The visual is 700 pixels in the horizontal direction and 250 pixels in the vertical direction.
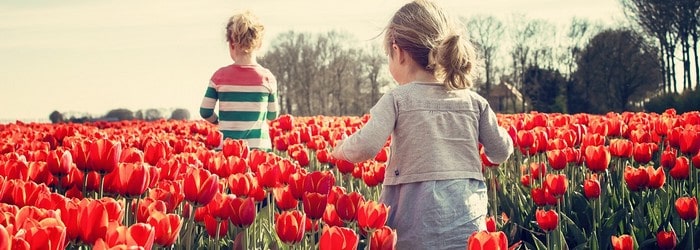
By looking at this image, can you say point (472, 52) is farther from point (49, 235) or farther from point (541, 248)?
point (49, 235)

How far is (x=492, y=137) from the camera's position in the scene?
151 inches

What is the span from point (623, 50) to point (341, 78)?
958 inches

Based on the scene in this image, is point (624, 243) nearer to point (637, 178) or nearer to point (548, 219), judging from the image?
point (548, 219)

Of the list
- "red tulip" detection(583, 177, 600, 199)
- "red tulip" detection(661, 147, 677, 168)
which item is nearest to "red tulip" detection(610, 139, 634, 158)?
"red tulip" detection(661, 147, 677, 168)

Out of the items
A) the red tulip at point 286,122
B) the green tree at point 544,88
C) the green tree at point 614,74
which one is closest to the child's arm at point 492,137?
the red tulip at point 286,122

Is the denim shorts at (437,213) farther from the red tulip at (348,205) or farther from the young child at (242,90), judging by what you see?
the young child at (242,90)

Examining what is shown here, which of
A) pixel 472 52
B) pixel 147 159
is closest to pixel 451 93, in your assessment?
pixel 472 52

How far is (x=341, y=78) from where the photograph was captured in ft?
204

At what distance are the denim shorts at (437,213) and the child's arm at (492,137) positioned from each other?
23 cm

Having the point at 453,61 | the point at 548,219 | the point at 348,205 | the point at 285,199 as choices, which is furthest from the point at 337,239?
the point at 548,219

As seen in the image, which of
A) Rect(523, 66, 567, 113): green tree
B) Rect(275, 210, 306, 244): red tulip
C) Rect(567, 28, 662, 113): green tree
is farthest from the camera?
Rect(523, 66, 567, 113): green tree

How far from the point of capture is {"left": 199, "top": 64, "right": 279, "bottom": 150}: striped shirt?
6.57 metres

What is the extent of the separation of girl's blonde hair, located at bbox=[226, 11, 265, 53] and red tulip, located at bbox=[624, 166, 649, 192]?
10.8ft

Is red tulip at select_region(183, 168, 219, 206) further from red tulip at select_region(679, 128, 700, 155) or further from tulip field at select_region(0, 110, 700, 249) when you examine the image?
red tulip at select_region(679, 128, 700, 155)
